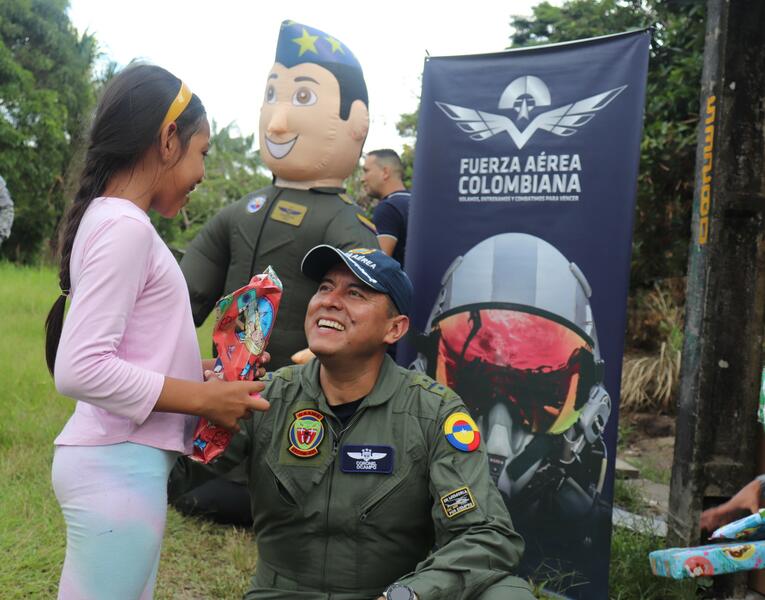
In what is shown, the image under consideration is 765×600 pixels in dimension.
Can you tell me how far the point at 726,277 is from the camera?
3.04m

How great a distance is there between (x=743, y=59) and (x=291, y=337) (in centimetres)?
203

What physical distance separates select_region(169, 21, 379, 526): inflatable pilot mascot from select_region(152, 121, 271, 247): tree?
641 inches

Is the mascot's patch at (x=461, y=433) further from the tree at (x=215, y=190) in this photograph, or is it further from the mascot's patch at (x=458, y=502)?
the tree at (x=215, y=190)

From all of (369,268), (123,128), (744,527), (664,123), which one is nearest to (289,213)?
(369,268)

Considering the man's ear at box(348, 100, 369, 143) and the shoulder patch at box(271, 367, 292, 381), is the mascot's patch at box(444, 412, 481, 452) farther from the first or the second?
the man's ear at box(348, 100, 369, 143)

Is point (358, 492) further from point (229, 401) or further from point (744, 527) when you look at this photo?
point (744, 527)

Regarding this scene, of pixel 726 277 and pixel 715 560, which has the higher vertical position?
pixel 726 277

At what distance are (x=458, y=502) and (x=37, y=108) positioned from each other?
17105mm

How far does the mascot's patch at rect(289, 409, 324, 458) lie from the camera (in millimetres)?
2119

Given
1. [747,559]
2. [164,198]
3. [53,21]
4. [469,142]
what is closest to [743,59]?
[469,142]

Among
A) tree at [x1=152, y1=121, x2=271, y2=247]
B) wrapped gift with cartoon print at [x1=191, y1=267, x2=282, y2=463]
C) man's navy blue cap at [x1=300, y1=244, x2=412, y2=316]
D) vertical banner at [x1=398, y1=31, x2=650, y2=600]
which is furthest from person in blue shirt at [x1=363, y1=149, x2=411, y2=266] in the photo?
tree at [x1=152, y1=121, x2=271, y2=247]

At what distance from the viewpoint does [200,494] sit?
3.96 metres

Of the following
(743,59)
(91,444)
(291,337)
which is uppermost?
(743,59)

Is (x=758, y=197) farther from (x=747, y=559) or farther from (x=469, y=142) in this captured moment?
(x=747, y=559)
